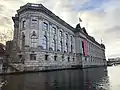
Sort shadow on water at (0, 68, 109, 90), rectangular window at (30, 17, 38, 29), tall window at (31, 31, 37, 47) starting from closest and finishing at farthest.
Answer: shadow on water at (0, 68, 109, 90) < tall window at (31, 31, 37, 47) < rectangular window at (30, 17, 38, 29)

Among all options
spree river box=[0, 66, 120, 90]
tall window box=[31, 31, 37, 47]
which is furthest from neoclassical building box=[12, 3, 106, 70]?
spree river box=[0, 66, 120, 90]

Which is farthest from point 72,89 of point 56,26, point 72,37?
point 72,37

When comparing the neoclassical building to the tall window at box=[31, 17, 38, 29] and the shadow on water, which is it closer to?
the tall window at box=[31, 17, 38, 29]

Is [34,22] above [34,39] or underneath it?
above

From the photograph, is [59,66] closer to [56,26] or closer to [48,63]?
[48,63]

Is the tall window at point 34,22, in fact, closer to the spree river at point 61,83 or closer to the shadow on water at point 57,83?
the spree river at point 61,83

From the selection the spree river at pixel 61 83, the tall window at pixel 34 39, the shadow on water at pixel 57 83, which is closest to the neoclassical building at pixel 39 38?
the tall window at pixel 34 39

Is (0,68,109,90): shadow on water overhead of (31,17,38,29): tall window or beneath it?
beneath

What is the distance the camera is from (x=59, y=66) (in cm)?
5766

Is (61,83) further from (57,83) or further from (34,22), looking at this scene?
(34,22)

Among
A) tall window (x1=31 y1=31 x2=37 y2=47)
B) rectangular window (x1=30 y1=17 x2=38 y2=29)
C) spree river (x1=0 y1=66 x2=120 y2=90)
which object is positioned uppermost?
rectangular window (x1=30 y1=17 x2=38 y2=29)

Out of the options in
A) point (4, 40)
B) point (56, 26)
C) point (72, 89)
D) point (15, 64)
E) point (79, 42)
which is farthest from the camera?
point (79, 42)

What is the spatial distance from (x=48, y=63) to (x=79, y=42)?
31020 mm

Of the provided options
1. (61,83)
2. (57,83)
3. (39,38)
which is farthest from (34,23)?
(61,83)
